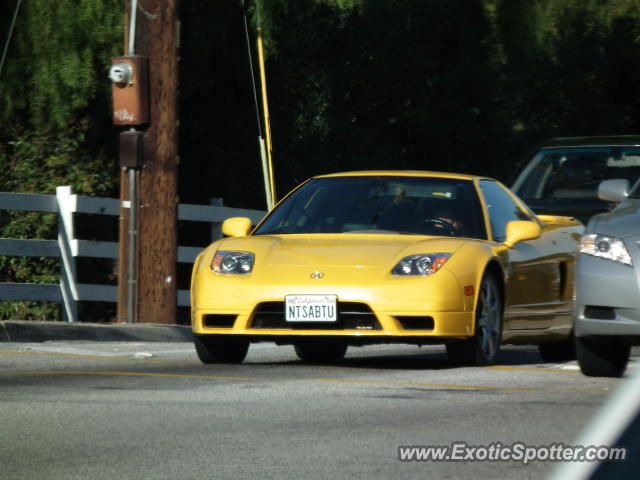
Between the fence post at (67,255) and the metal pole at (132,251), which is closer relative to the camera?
the metal pole at (132,251)

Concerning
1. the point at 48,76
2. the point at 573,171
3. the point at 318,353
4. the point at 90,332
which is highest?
the point at 48,76

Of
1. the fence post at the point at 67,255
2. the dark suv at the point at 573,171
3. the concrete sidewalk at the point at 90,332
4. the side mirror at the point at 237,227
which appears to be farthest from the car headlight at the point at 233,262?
the fence post at the point at 67,255

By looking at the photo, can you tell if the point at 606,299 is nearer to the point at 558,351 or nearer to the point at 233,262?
the point at 233,262

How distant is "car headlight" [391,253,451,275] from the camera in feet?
31.2

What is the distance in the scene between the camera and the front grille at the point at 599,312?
28.1 ft

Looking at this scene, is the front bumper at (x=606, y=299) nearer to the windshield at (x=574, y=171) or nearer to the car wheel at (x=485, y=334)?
the car wheel at (x=485, y=334)

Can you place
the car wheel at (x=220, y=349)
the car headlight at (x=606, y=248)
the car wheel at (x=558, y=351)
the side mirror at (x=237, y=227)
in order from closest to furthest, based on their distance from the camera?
the car headlight at (x=606, y=248) → the car wheel at (x=220, y=349) → the side mirror at (x=237, y=227) → the car wheel at (x=558, y=351)

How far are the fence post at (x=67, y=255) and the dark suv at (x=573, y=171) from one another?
4.76 m

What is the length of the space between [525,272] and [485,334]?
0.86m

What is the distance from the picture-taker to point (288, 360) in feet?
35.3

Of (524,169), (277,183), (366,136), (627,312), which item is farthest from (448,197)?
(366,136)

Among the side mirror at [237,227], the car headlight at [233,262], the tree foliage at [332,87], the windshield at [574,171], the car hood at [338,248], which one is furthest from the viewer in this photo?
the tree foliage at [332,87]

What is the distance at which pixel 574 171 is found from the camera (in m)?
14.6

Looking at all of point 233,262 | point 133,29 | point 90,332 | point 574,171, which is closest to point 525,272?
point 233,262
